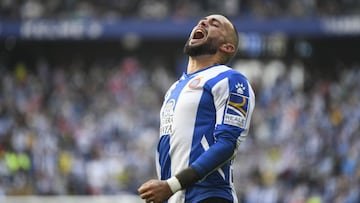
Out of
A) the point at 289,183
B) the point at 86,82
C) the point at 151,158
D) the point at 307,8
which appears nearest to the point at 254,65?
the point at 307,8

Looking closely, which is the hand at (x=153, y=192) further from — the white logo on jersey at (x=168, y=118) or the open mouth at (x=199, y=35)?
the open mouth at (x=199, y=35)

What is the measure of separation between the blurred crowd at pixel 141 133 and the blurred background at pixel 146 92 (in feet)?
0.10

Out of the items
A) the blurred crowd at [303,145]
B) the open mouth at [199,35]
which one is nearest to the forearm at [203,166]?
the open mouth at [199,35]

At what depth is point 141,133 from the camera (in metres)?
20.6

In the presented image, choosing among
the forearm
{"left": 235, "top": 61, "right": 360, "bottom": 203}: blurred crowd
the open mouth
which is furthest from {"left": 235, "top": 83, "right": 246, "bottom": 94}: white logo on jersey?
{"left": 235, "top": 61, "right": 360, "bottom": 203}: blurred crowd

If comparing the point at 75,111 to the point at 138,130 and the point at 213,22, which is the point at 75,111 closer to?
the point at 138,130

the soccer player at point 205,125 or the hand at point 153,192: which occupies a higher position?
the soccer player at point 205,125

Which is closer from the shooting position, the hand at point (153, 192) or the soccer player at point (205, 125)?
the hand at point (153, 192)

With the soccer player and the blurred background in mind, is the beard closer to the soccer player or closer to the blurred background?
the soccer player

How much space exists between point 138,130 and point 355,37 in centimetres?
→ 718

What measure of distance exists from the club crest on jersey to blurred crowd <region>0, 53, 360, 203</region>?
1053cm

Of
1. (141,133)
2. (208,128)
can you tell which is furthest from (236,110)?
(141,133)

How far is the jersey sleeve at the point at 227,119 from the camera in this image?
4.84m

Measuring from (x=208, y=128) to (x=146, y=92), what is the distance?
17.8 meters
